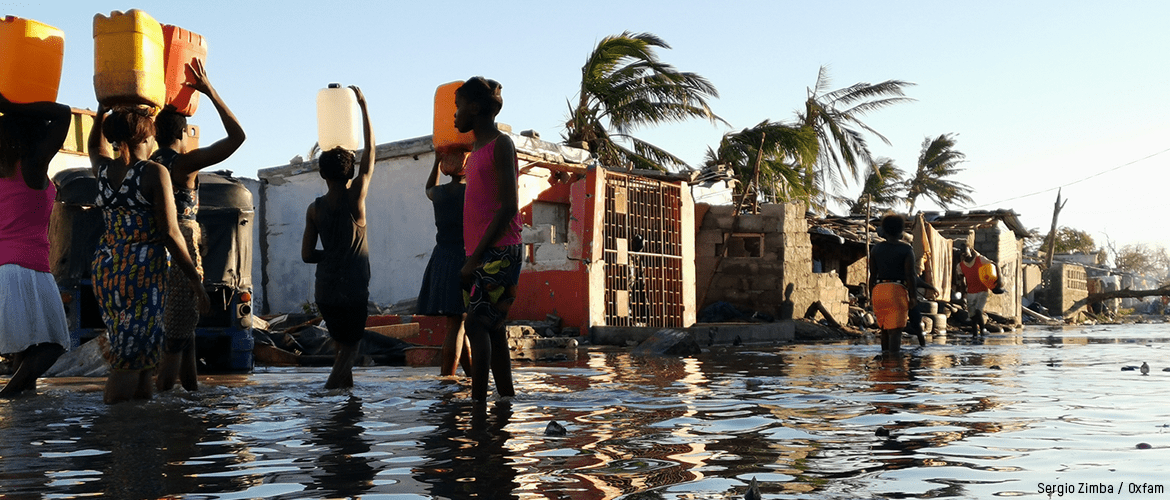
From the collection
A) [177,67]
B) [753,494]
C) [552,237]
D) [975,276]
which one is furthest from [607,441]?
[975,276]

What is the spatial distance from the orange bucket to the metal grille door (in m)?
5.87

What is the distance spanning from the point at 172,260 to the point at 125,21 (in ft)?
5.36

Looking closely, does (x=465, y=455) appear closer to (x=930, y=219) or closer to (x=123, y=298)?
(x=123, y=298)

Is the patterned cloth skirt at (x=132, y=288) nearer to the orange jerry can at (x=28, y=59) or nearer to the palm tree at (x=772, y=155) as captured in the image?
the orange jerry can at (x=28, y=59)

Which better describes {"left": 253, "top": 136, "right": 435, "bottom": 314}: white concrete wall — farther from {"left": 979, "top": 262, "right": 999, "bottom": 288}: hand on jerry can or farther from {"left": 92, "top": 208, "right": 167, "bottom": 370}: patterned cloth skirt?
{"left": 979, "top": 262, "right": 999, "bottom": 288}: hand on jerry can

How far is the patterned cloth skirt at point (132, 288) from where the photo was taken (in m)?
5.06

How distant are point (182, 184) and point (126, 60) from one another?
0.91 m

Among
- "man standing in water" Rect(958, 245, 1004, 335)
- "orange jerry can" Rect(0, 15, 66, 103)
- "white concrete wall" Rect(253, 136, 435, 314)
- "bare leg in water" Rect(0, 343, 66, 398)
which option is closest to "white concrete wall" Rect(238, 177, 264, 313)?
"white concrete wall" Rect(253, 136, 435, 314)

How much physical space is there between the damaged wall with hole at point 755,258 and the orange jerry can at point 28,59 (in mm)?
15154

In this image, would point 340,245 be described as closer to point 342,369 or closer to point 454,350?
point 342,369

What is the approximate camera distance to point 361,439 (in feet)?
13.1

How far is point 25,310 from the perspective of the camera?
219 inches

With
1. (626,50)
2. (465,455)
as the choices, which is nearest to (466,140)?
(465,455)

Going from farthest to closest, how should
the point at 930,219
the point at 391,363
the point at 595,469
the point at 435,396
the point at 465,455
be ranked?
the point at 930,219
the point at 391,363
the point at 435,396
the point at 465,455
the point at 595,469
